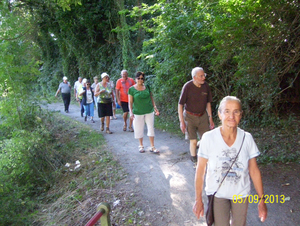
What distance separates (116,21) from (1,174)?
507 inches

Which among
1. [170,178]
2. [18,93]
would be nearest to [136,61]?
[18,93]

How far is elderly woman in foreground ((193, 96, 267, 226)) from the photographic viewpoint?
242cm

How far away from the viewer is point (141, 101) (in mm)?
6270

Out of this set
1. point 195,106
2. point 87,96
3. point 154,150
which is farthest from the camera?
point 87,96

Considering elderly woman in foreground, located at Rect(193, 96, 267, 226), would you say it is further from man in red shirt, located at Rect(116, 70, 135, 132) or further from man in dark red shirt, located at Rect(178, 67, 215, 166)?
man in red shirt, located at Rect(116, 70, 135, 132)

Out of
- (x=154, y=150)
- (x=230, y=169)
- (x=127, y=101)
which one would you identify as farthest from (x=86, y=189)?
(x=127, y=101)

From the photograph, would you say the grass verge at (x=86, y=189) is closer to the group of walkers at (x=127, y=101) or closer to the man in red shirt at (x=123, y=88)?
the group of walkers at (x=127, y=101)

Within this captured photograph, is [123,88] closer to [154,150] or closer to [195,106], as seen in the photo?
[154,150]

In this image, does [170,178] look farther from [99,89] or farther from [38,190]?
[99,89]

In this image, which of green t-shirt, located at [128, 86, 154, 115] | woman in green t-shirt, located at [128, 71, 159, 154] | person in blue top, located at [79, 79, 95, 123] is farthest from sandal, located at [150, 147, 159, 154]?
person in blue top, located at [79, 79, 95, 123]

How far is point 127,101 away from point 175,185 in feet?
16.1

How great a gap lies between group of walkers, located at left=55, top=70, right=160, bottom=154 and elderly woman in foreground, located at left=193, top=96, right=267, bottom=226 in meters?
3.81

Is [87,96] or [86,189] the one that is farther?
[87,96]

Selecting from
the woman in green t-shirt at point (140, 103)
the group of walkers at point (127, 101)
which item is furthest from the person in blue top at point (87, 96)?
the woman in green t-shirt at point (140, 103)
